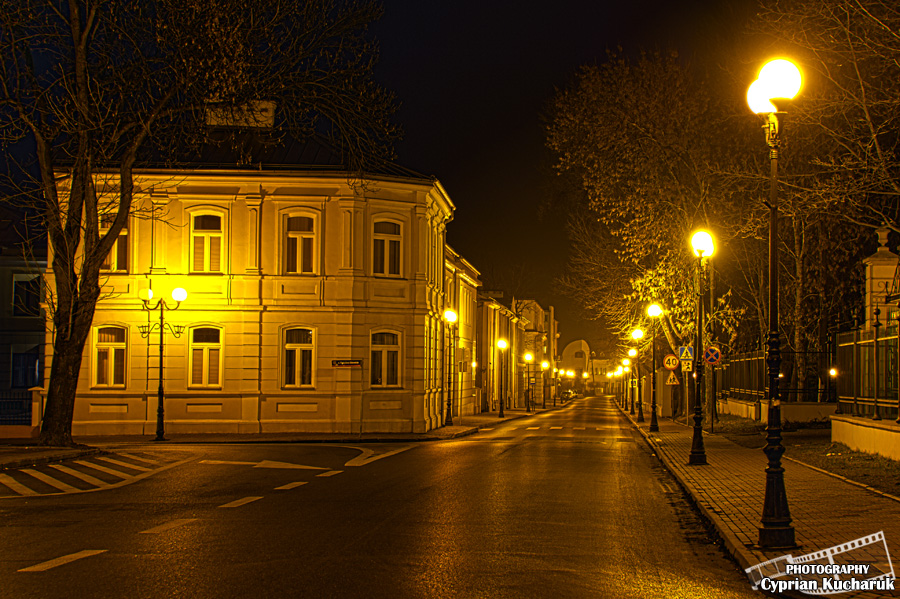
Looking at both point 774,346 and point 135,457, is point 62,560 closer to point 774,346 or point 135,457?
point 774,346

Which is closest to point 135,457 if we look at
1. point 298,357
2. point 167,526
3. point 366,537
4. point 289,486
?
point 289,486

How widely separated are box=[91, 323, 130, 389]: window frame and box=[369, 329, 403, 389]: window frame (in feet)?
28.3

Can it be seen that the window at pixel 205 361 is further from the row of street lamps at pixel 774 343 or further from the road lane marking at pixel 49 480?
the row of street lamps at pixel 774 343

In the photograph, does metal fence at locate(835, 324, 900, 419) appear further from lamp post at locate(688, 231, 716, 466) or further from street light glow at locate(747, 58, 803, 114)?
street light glow at locate(747, 58, 803, 114)

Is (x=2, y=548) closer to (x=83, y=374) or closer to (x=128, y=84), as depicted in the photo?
(x=128, y=84)

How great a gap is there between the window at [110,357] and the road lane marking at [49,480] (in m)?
13.2

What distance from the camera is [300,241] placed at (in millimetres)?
31719

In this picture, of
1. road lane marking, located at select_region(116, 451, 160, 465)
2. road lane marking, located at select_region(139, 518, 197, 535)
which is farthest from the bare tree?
road lane marking, located at select_region(139, 518, 197, 535)

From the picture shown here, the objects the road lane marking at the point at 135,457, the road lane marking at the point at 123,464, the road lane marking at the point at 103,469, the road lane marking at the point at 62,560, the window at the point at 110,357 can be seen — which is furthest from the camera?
the window at the point at 110,357

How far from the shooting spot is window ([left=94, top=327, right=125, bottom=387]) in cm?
3103

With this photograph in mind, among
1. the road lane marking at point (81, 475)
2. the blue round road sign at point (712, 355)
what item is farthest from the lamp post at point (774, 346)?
the blue round road sign at point (712, 355)

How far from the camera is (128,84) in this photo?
20.9 meters

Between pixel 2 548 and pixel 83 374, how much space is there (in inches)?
889

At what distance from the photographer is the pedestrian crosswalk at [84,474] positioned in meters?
15.2
